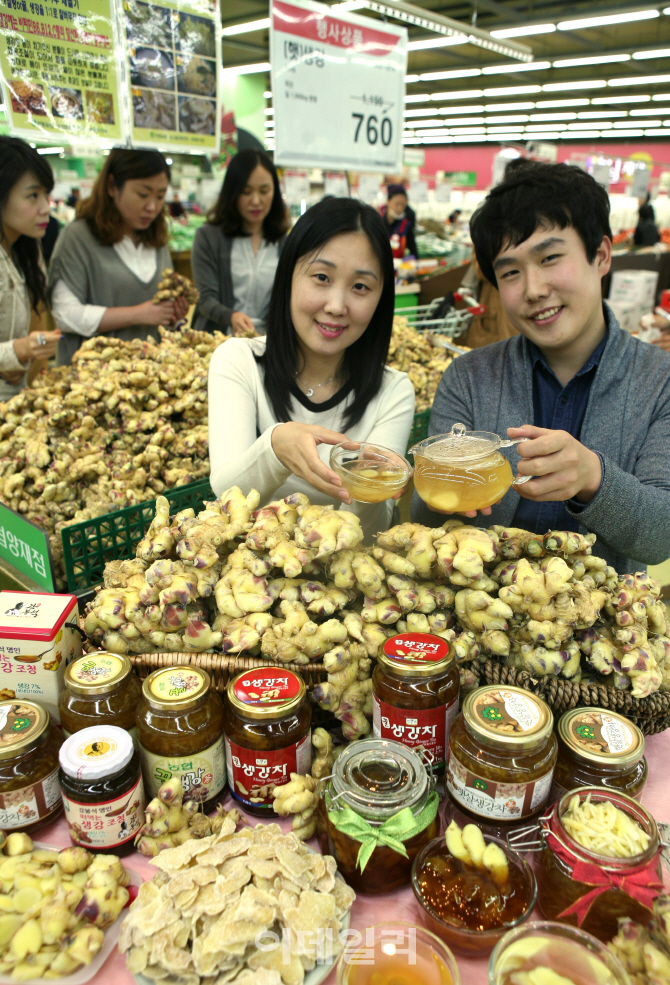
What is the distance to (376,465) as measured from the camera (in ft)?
4.15

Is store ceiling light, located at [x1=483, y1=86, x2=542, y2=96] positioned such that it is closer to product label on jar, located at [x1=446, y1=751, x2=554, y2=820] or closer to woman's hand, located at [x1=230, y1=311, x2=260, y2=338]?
woman's hand, located at [x1=230, y1=311, x2=260, y2=338]

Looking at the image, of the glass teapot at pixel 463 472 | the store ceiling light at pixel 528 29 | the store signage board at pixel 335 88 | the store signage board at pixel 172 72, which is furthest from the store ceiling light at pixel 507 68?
the glass teapot at pixel 463 472

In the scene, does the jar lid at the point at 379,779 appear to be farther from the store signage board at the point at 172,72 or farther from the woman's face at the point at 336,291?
the store signage board at the point at 172,72

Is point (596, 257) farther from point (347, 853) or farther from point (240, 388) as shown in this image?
point (347, 853)

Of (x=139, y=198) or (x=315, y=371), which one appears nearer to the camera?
(x=315, y=371)

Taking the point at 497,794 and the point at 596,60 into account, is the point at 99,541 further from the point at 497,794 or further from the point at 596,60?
the point at 596,60

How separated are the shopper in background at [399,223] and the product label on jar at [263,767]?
870 cm

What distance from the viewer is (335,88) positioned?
10.6 feet

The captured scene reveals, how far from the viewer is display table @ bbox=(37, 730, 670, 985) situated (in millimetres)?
769

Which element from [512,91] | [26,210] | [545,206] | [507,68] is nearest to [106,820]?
[545,206]

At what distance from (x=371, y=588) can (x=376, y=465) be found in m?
0.31

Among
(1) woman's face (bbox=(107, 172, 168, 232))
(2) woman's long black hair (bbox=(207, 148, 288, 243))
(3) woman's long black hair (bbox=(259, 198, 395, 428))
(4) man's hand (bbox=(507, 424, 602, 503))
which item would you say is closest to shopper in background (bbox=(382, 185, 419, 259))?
(2) woman's long black hair (bbox=(207, 148, 288, 243))

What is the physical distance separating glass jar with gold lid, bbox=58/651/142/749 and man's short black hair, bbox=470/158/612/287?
1.27 m

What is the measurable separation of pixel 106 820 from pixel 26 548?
754mm
